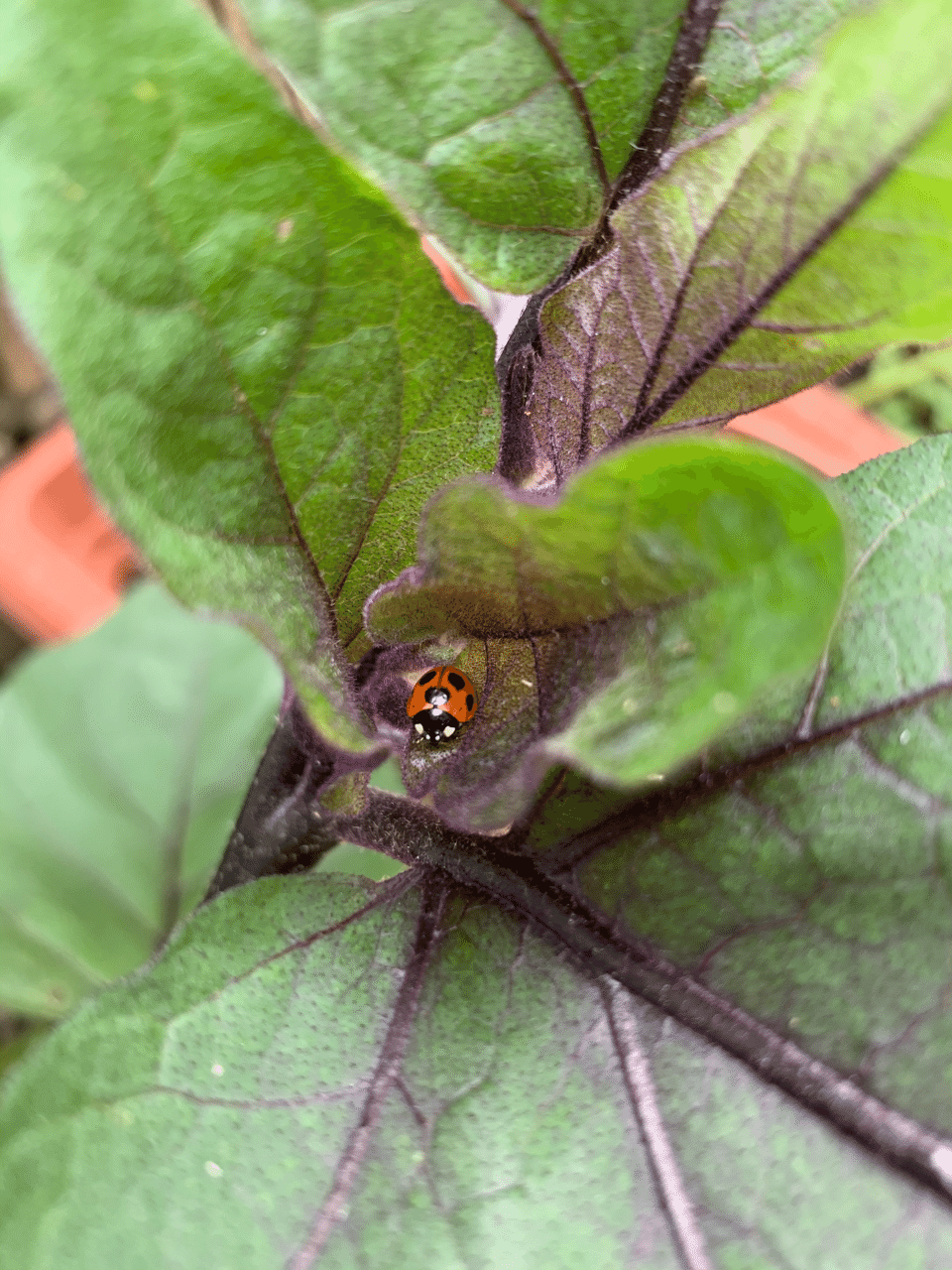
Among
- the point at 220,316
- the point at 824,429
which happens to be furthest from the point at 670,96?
the point at 824,429

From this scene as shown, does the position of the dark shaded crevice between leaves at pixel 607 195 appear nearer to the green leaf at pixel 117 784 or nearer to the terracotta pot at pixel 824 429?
the green leaf at pixel 117 784

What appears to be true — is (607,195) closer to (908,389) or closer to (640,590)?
(640,590)

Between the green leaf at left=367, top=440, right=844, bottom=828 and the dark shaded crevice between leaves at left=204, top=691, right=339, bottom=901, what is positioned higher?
the green leaf at left=367, top=440, right=844, bottom=828

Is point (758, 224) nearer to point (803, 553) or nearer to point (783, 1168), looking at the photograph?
point (803, 553)

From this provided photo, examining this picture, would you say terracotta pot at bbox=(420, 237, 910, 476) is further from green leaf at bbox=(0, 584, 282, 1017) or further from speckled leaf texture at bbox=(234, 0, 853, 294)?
speckled leaf texture at bbox=(234, 0, 853, 294)

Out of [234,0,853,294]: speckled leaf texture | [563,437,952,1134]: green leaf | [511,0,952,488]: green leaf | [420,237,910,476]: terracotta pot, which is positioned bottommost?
[420,237,910,476]: terracotta pot

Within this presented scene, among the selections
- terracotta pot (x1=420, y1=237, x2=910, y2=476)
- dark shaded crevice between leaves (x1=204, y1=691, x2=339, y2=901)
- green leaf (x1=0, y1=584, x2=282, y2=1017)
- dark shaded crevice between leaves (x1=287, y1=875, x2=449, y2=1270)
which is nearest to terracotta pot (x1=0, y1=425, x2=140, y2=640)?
green leaf (x1=0, y1=584, x2=282, y2=1017)

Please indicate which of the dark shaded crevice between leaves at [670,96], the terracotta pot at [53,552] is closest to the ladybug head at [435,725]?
the dark shaded crevice between leaves at [670,96]
